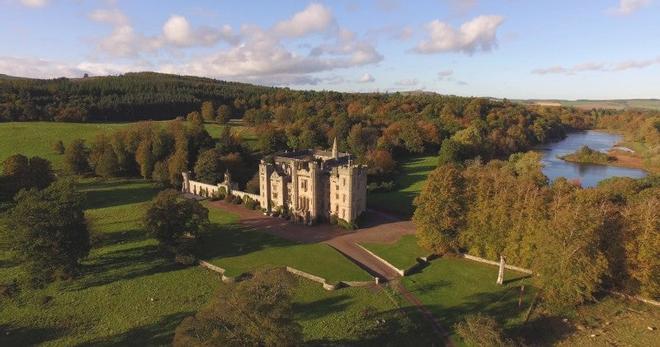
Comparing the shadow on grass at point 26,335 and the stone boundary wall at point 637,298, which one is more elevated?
the stone boundary wall at point 637,298

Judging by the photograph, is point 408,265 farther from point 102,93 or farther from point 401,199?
point 102,93

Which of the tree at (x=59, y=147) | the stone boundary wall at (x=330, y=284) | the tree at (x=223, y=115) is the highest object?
the tree at (x=223, y=115)

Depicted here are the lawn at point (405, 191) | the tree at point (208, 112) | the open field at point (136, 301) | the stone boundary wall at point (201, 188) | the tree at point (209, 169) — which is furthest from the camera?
the tree at point (208, 112)

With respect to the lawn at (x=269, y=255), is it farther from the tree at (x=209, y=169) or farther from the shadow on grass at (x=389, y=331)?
the tree at (x=209, y=169)

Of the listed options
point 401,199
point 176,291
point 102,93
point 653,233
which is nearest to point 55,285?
point 176,291

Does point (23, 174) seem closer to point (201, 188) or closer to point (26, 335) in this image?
point (201, 188)

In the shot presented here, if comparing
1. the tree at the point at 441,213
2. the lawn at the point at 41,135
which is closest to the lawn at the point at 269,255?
the tree at the point at 441,213
